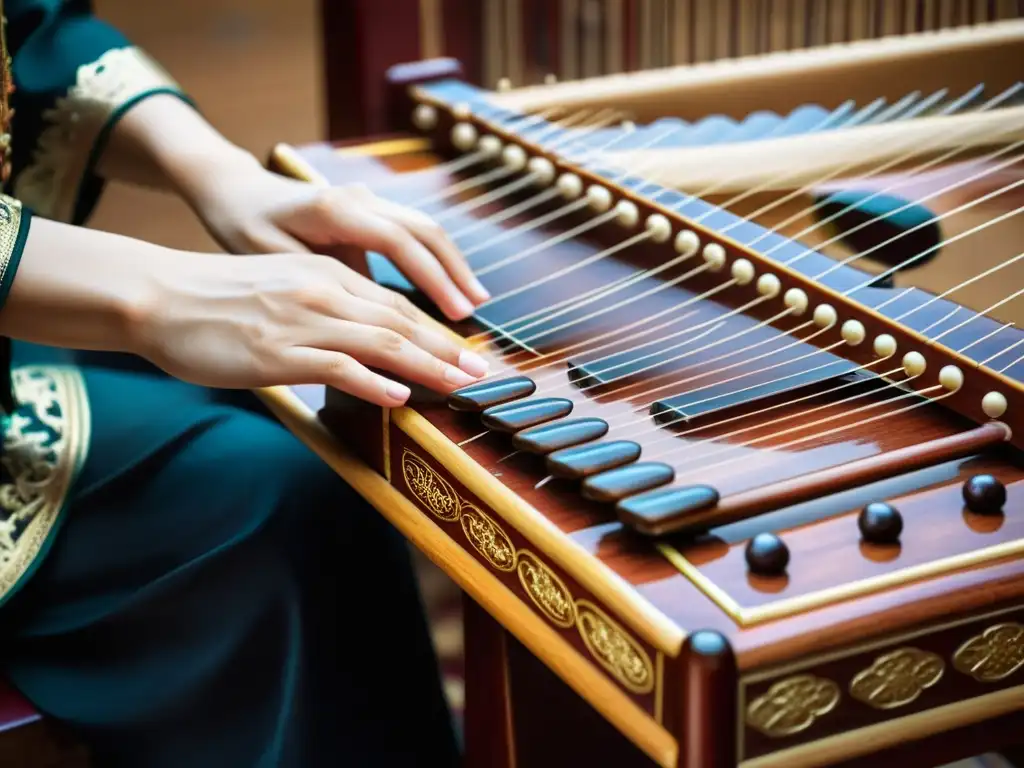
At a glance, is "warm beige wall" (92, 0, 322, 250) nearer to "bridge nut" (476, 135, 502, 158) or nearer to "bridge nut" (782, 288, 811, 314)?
"bridge nut" (476, 135, 502, 158)

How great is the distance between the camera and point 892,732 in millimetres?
739

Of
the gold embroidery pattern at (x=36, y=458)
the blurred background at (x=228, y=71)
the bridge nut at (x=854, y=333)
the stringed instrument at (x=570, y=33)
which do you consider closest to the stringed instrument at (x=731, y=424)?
the bridge nut at (x=854, y=333)

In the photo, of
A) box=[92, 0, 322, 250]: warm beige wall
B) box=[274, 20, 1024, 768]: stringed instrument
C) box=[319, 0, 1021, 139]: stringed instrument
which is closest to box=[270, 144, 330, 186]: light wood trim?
box=[274, 20, 1024, 768]: stringed instrument

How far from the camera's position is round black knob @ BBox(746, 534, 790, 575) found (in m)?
0.73

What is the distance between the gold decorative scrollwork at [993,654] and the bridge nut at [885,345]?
25 centimetres

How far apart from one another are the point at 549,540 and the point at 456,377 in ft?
0.68

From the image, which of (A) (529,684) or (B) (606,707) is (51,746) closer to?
(A) (529,684)

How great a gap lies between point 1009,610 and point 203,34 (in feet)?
12.2

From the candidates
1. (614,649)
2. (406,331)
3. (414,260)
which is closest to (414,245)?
(414,260)

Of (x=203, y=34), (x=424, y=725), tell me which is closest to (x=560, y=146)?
(x=424, y=725)

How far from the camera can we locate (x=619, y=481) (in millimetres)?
790

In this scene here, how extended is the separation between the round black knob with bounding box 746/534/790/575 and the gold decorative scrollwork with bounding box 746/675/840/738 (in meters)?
0.06

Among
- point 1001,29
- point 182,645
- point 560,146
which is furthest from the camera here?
point 1001,29

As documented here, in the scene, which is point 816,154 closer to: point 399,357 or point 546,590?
point 399,357
